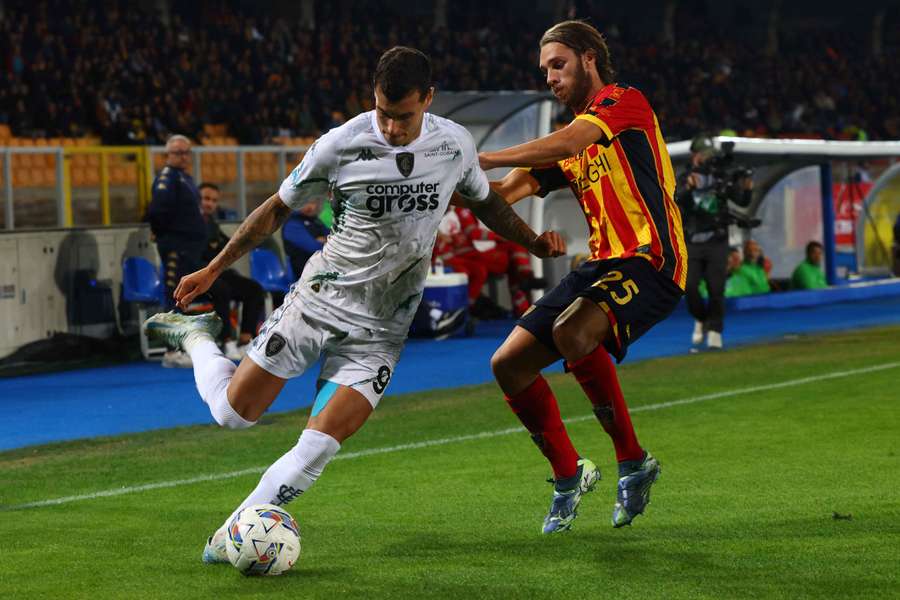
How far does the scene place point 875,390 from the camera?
10.9 metres

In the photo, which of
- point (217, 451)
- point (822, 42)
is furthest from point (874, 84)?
point (217, 451)

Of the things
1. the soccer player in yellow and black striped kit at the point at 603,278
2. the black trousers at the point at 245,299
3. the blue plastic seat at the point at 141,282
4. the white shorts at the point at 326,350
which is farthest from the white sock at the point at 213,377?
the blue plastic seat at the point at 141,282

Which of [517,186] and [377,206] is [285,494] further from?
[517,186]

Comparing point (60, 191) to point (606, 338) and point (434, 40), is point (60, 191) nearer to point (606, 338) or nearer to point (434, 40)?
point (606, 338)

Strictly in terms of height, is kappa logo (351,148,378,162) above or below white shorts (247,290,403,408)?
above

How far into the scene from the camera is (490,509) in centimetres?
654

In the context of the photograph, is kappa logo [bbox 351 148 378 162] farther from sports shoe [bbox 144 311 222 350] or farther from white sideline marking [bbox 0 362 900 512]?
white sideline marking [bbox 0 362 900 512]

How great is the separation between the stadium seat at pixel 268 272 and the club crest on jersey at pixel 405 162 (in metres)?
10.2

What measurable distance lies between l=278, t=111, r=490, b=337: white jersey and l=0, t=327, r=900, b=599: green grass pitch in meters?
0.99

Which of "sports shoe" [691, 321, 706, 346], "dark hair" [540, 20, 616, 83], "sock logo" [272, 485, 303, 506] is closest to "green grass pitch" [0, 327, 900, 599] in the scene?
"sock logo" [272, 485, 303, 506]

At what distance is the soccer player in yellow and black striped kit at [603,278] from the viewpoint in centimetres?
570

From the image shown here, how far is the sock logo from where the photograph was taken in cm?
527

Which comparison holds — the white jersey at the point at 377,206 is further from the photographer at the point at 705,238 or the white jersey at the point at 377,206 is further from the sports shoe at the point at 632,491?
the photographer at the point at 705,238

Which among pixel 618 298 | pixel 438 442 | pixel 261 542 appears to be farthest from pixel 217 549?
pixel 438 442
